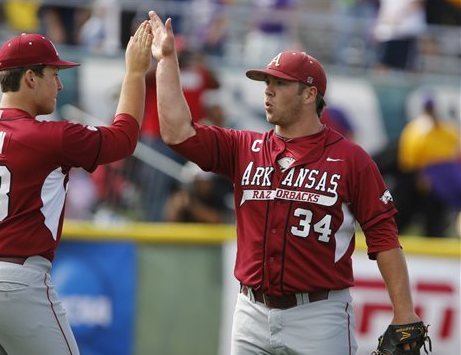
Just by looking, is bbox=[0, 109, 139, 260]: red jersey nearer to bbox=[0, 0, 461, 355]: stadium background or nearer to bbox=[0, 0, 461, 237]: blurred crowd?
bbox=[0, 0, 461, 355]: stadium background

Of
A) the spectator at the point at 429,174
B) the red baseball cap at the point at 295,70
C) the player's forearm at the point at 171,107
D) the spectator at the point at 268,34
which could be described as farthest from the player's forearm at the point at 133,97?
the spectator at the point at 268,34

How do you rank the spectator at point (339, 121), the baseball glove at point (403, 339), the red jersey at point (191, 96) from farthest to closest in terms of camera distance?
the spectator at point (339, 121) → the red jersey at point (191, 96) → the baseball glove at point (403, 339)

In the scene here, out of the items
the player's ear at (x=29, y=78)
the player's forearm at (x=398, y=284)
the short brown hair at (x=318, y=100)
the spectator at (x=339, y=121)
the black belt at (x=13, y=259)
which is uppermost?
the player's ear at (x=29, y=78)

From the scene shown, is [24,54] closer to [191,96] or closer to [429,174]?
[191,96]

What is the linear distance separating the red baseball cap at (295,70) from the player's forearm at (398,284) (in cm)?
95

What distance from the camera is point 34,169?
5426 mm

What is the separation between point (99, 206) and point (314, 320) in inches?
249

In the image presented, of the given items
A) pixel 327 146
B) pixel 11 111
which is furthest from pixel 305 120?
pixel 11 111

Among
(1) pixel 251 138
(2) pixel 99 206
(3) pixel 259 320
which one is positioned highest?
(1) pixel 251 138

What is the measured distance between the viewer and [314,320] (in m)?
5.85

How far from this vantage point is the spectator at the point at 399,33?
13469mm

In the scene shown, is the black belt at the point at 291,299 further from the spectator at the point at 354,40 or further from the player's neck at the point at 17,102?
the spectator at the point at 354,40

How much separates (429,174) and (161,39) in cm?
658

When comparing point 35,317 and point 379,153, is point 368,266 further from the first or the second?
point 35,317
